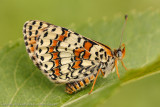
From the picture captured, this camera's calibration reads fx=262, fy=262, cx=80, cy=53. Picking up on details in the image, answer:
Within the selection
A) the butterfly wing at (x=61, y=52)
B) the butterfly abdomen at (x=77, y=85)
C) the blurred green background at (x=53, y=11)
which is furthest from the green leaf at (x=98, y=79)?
the blurred green background at (x=53, y=11)

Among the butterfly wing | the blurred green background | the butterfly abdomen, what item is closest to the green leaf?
the butterfly abdomen

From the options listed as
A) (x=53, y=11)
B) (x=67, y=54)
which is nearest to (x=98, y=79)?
(x=67, y=54)

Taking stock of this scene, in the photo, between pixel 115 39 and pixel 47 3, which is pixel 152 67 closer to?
pixel 115 39

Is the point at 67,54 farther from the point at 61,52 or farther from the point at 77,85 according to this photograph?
the point at 77,85

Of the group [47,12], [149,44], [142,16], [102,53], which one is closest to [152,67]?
[102,53]

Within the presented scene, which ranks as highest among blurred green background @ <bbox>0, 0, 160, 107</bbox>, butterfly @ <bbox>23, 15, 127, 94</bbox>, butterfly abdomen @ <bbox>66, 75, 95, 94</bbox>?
blurred green background @ <bbox>0, 0, 160, 107</bbox>

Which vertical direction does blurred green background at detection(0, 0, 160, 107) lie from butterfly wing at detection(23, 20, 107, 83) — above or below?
above

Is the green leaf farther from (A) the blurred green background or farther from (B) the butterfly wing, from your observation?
(A) the blurred green background
